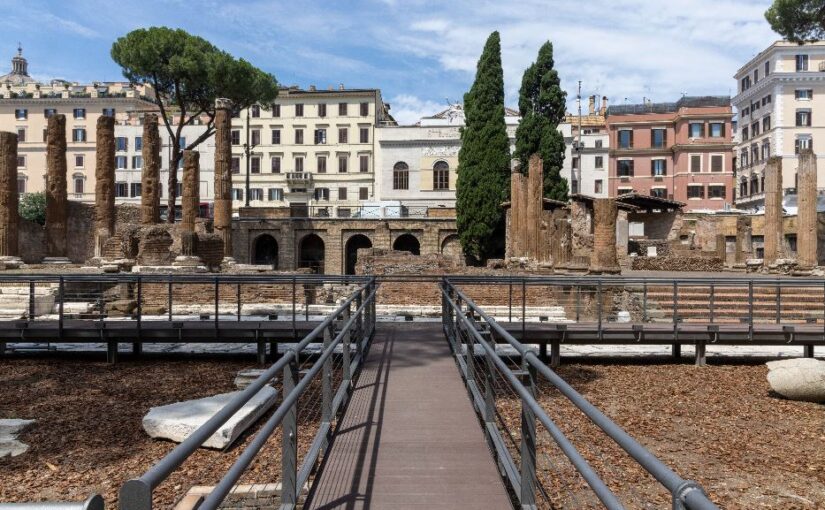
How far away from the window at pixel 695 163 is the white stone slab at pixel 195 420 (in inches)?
2265

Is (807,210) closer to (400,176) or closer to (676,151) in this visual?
(400,176)

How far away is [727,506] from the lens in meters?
5.86

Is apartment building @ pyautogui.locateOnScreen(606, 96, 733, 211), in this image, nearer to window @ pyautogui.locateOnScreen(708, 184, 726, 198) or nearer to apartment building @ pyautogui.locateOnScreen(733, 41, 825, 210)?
window @ pyautogui.locateOnScreen(708, 184, 726, 198)

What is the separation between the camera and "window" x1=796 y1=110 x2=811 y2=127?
5359 centimetres

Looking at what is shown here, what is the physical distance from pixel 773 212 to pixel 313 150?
41.0 m

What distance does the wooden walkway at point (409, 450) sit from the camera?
4.47 m

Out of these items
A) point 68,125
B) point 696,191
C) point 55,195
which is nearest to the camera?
point 55,195

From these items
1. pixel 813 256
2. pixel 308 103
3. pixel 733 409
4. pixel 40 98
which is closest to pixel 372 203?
pixel 308 103

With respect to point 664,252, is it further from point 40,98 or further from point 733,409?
point 40,98

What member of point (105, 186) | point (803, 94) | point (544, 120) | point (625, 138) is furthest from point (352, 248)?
point (803, 94)

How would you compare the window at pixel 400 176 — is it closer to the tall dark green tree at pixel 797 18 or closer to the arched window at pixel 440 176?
the arched window at pixel 440 176

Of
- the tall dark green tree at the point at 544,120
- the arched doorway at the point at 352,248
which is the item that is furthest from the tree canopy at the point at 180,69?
the tall dark green tree at the point at 544,120

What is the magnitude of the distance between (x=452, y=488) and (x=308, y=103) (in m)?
57.5

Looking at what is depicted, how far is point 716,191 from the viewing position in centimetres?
5812
